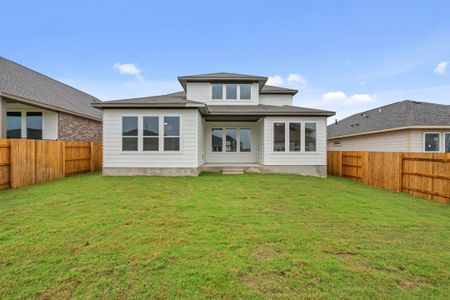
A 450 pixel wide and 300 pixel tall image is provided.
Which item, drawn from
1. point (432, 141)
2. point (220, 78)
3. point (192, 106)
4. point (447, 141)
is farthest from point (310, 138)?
point (447, 141)

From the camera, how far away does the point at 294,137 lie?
11805 mm

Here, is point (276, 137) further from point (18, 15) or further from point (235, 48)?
point (18, 15)

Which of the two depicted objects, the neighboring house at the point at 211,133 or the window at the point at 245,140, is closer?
the neighboring house at the point at 211,133

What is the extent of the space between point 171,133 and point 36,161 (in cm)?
555

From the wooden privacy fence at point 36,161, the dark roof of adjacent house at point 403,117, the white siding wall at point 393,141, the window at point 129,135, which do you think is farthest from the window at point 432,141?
the wooden privacy fence at point 36,161

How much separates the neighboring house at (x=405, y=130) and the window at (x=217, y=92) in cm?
1066

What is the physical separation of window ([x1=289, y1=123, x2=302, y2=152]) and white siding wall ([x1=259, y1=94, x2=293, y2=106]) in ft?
15.6

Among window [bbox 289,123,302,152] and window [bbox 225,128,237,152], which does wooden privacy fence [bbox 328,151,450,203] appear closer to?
window [bbox 289,123,302,152]

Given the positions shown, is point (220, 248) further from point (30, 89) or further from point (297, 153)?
point (30, 89)

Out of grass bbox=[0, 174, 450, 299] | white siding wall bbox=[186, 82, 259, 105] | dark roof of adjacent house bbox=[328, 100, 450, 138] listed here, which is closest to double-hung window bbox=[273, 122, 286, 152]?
white siding wall bbox=[186, 82, 259, 105]

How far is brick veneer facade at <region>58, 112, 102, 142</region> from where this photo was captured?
13395 millimetres

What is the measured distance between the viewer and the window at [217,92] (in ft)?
47.0

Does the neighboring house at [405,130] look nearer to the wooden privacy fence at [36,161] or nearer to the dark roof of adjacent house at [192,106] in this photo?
the dark roof of adjacent house at [192,106]

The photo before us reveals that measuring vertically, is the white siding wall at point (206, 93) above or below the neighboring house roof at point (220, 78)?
below
